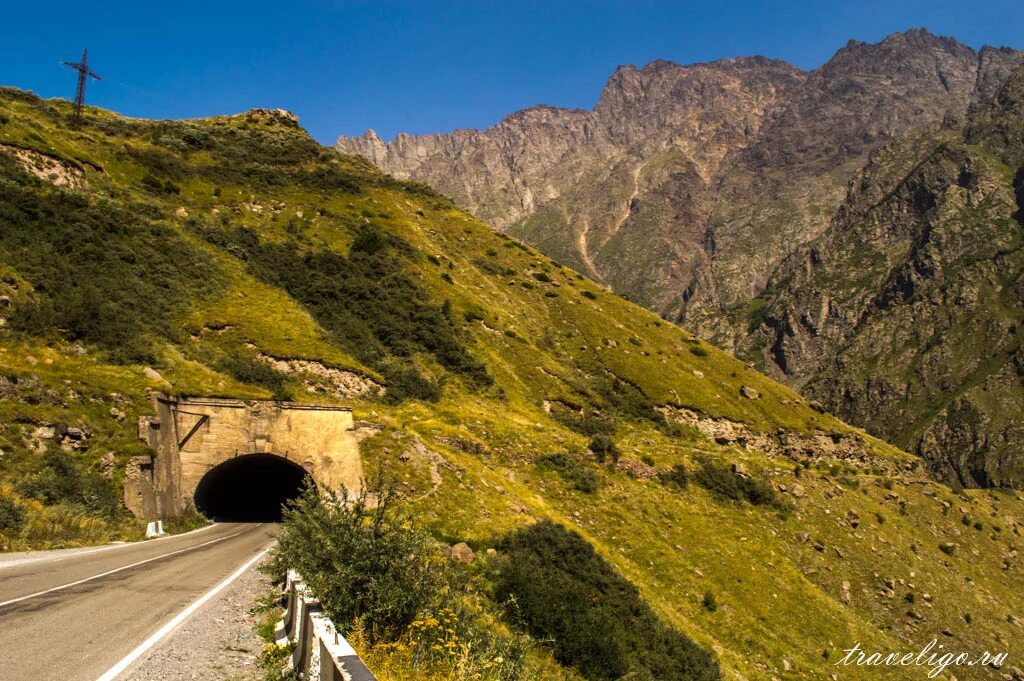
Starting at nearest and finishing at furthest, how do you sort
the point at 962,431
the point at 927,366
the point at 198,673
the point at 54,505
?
the point at 198,673 < the point at 54,505 < the point at 962,431 < the point at 927,366

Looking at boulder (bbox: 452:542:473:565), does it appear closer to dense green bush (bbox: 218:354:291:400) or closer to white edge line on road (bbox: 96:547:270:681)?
white edge line on road (bbox: 96:547:270:681)

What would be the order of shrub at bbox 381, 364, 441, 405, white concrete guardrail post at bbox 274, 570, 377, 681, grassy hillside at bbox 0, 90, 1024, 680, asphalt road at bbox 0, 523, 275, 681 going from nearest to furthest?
white concrete guardrail post at bbox 274, 570, 377, 681 < asphalt road at bbox 0, 523, 275, 681 < grassy hillside at bbox 0, 90, 1024, 680 < shrub at bbox 381, 364, 441, 405

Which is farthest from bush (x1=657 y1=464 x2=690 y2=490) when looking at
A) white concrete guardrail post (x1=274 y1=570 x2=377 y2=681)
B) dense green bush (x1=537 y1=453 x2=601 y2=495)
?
white concrete guardrail post (x1=274 y1=570 x2=377 y2=681)

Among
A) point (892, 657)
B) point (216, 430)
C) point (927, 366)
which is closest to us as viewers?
point (892, 657)

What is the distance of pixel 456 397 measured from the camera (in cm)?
4294

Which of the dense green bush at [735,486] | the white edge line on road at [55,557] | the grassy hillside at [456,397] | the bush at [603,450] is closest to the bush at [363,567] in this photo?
the white edge line on road at [55,557]

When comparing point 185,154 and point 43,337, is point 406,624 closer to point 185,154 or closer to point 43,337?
point 43,337

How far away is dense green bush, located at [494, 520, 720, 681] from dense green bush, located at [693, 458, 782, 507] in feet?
48.3

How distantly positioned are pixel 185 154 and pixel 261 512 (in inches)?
2076

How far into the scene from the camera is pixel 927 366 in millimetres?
184875

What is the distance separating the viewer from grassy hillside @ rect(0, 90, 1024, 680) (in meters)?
23.0

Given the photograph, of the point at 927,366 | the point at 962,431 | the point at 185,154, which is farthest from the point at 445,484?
the point at 927,366

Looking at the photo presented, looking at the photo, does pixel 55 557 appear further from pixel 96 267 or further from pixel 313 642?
pixel 96 267

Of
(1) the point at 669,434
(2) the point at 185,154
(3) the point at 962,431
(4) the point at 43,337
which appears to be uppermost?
(2) the point at 185,154
